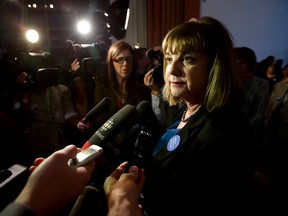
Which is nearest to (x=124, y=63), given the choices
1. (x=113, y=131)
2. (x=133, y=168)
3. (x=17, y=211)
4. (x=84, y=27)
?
(x=113, y=131)

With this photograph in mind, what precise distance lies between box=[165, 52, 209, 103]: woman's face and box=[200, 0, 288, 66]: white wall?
10.7ft

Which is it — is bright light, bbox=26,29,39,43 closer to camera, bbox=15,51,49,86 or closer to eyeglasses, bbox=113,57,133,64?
camera, bbox=15,51,49,86

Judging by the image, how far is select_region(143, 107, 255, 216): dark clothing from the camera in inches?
28.4

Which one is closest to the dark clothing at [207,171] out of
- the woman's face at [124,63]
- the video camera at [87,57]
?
the woman's face at [124,63]

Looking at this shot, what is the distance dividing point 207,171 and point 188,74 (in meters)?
0.34

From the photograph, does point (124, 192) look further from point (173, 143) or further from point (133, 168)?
point (173, 143)

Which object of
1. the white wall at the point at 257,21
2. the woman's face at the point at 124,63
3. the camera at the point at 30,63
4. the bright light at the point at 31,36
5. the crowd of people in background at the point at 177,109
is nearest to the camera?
the crowd of people in background at the point at 177,109

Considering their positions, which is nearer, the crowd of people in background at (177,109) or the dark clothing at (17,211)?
the dark clothing at (17,211)

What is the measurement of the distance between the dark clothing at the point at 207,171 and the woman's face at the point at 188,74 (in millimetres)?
136

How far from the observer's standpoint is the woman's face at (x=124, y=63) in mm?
1883

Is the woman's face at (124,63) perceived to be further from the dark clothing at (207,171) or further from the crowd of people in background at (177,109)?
the dark clothing at (207,171)

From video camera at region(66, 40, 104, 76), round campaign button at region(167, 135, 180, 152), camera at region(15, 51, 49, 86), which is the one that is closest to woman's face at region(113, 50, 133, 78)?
video camera at region(66, 40, 104, 76)

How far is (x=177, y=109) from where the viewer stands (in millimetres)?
1290

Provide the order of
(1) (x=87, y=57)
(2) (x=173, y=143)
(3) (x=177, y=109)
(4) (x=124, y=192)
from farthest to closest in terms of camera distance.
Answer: (1) (x=87, y=57)
(3) (x=177, y=109)
(2) (x=173, y=143)
(4) (x=124, y=192)
